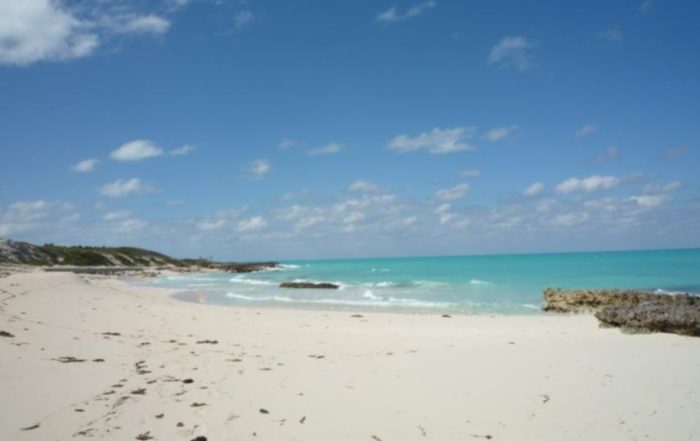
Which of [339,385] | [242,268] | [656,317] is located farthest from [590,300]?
[242,268]

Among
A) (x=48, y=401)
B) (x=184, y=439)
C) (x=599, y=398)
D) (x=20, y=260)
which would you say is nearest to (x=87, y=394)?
(x=48, y=401)

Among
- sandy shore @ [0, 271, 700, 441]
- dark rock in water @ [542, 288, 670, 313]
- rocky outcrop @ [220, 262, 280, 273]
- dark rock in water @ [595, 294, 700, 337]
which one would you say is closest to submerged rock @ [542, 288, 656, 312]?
dark rock in water @ [542, 288, 670, 313]

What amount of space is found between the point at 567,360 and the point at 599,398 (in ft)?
8.17

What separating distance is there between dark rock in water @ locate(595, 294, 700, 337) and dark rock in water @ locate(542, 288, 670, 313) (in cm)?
773

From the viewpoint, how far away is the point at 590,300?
22.3m

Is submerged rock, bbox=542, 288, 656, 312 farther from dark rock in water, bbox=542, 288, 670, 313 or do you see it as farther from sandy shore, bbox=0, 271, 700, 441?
sandy shore, bbox=0, 271, 700, 441

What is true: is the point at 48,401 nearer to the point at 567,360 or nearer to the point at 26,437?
the point at 26,437

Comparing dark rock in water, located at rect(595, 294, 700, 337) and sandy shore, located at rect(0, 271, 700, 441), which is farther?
dark rock in water, located at rect(595, 294, 700, 337)

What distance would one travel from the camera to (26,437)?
487 cm

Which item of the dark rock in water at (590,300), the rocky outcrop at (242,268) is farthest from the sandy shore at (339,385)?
the rocky outcrop at (242,268)

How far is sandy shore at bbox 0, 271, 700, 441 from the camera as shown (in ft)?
18.1

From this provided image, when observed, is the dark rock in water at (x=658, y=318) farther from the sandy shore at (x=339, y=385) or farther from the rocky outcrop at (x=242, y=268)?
the rocky outcrop at (x=242, y=268)

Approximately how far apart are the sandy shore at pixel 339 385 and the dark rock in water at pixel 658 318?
616mm

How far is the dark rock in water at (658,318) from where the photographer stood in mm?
12289
